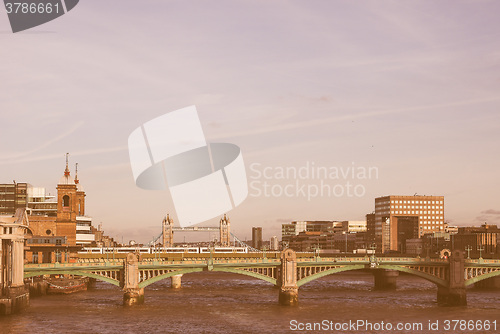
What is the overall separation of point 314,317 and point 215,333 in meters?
21.6

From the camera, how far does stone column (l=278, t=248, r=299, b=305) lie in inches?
5310

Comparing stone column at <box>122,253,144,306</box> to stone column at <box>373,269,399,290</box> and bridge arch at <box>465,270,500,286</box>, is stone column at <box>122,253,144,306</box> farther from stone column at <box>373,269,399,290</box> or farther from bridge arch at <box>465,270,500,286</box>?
stone column at <box>373,269,399,290</box>

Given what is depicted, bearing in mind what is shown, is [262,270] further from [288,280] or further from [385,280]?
[385,280]

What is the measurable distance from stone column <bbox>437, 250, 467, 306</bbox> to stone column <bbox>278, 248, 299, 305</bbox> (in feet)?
89.1

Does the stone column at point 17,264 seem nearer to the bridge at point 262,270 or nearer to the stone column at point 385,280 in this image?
the bridge at point 262,270

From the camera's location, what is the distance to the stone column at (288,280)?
135 metres

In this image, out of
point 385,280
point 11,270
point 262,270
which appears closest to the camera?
point 11,270

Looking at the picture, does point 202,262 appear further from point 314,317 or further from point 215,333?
point 215,333

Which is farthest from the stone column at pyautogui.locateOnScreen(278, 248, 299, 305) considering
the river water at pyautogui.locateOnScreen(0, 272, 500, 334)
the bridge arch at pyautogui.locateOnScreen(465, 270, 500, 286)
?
the bridge arch at pyautogui.locateOnScreen(465, 270, 500, 286)

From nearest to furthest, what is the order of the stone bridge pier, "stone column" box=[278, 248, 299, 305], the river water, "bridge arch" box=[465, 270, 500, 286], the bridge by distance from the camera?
the river water < the stone bridge pier < the bridge < "stone column" box=[278, 248, 299, 305] < "bridge arch" box=[465, 270, 500, 286]

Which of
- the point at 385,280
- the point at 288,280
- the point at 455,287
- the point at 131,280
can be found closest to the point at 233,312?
the point at 288,280

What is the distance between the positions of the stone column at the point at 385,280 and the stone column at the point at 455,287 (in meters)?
40.8

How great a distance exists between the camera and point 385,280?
18962 cm

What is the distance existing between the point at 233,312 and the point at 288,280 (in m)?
16.7
